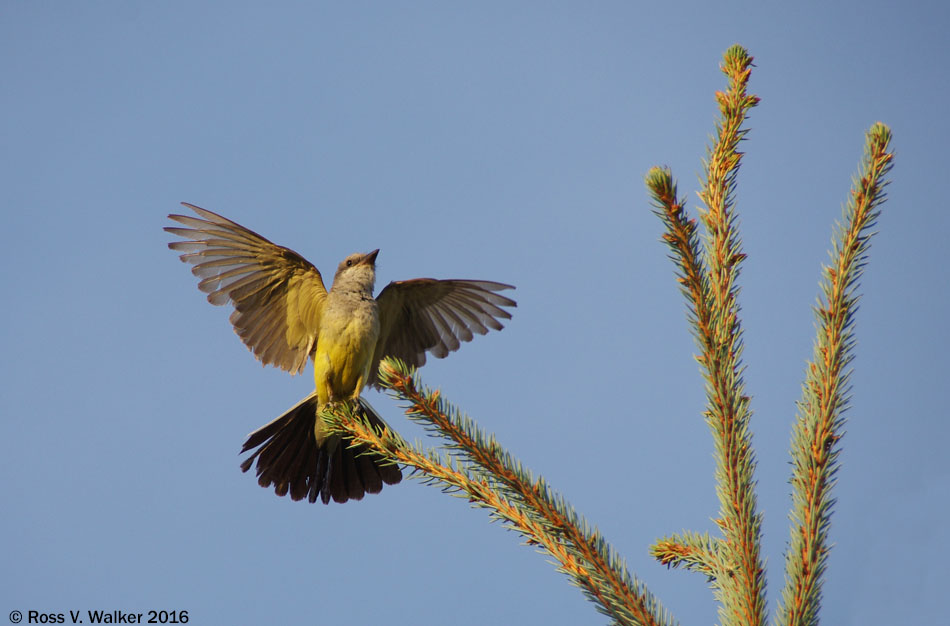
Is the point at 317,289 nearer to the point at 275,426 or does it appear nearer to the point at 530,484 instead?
the point at 275,426

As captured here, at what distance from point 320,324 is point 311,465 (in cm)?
136

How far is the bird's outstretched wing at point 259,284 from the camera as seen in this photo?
275 inches

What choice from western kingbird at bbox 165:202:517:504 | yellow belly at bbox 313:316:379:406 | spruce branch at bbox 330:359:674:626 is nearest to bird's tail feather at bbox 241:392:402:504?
western kingbird at bbox 165:202:517:504

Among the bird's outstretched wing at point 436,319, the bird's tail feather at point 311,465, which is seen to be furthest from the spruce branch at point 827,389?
the bird's outstretched wing at point 436,319

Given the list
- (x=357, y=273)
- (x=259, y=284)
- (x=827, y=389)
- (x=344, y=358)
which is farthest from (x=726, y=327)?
(x=259, y=284)

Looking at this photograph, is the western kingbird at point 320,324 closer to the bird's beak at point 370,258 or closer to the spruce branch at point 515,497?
the bird's beak at point 370,258

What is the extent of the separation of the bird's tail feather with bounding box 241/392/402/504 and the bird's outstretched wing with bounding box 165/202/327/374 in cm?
90

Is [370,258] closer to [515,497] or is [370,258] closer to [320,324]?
[320,324]

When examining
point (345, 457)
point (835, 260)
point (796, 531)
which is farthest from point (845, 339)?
point (345, 457)

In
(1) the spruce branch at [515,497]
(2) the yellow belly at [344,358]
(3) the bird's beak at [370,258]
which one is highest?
(3) the bird's beak at [370,258]

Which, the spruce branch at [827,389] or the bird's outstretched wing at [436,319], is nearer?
the spruce branch at [827,389]

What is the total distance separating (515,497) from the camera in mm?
2861

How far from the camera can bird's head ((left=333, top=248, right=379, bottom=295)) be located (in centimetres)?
702

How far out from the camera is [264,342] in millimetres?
7230
